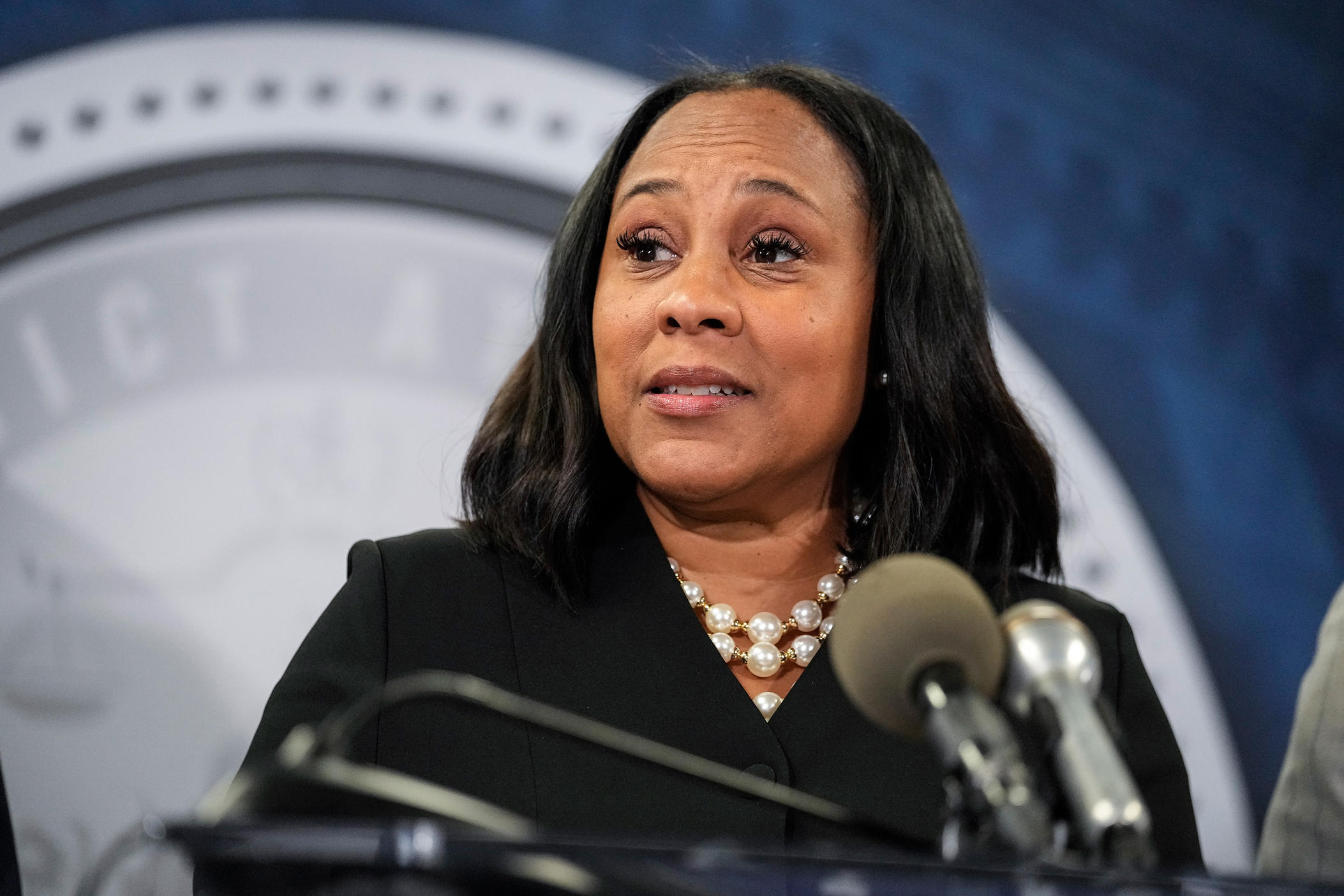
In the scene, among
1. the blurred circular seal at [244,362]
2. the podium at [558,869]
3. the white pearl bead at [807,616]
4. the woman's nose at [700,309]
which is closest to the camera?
the podium at [558,869]

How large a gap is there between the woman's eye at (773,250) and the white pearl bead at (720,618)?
1.39 ft

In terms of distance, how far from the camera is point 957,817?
851 mm

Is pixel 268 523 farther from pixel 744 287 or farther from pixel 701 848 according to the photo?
pixel 701 848

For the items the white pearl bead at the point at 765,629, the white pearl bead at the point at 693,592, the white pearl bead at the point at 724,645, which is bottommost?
the white pearl bead at the point at 724,645

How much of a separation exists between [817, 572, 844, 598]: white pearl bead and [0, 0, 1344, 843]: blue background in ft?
2.67

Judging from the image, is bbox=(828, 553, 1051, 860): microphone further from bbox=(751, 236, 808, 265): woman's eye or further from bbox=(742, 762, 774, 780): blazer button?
bbox=(751, 236, 808, 265): woman's eye

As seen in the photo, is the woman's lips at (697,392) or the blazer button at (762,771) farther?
the woman's lips at (697,392)

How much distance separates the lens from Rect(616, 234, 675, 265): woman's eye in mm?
1686

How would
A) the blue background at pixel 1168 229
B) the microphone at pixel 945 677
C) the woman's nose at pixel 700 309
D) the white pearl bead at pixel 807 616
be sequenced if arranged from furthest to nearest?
the blue background at pixel 1168 229 < the white pearl bead at pixel 807 616 < the woman's nose at pixel 700 309 < the microphone at pixel 945 677

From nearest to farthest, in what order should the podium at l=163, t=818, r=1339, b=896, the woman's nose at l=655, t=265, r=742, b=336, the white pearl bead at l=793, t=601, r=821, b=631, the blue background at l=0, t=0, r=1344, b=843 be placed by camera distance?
1. the podium at l=163, t=818, r=1339, b=896
2. the woman's nose at l=655, t=265, r=742, b=336
3. the white pearl bead at l=793, t=601, r=821, b=631
4. the blue background at l=0, t=0, r=1344, b=843

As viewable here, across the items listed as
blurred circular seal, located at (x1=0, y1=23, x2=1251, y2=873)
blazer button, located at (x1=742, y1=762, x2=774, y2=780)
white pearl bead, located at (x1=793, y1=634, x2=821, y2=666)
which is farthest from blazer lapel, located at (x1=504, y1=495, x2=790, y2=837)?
blurred circular seal, located at (x1=0, y1=23, x2=1251, y2=873)

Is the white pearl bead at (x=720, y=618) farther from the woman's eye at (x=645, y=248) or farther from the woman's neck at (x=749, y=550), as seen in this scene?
the woman's eye at (x=645, y=248)

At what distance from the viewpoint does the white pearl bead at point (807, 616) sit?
1649mm

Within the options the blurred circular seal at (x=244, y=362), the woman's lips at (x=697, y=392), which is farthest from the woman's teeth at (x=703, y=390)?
the blurred circular seal at (x=244, y=362)
